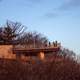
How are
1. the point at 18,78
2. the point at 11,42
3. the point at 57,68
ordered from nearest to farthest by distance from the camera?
the point at 18,78 → the point at 57,68 → the point at 11,42

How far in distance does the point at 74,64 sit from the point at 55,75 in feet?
11.9

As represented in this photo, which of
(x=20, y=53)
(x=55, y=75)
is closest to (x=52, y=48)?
(x=20, y=53)

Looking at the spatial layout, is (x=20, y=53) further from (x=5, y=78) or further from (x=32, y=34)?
(x=5, y=78)

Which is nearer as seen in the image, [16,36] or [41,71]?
[41,71]

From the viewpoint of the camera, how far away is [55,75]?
1928cm

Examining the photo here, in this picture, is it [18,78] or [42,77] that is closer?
[18,78]

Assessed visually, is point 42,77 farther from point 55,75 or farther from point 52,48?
point 52,48

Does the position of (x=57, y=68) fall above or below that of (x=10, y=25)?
below

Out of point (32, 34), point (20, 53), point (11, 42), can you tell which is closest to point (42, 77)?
point (20, 53)

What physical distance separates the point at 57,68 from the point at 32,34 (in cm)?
6579

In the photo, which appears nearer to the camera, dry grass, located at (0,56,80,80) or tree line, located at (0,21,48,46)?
dry grass, located at (0,56,80,80)

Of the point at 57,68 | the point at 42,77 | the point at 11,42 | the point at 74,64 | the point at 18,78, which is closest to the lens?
the point at 18,78

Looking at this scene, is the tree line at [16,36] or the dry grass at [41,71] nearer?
the dry grass at [41,71]

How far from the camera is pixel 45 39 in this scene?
288 feet
